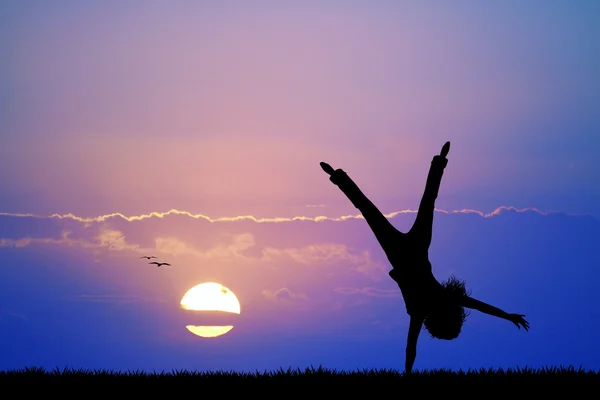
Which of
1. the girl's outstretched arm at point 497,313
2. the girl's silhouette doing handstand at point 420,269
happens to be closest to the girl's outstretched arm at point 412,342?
the girl's silhouette doing handstand at point 420,269

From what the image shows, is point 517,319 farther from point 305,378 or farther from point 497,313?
point 305,378

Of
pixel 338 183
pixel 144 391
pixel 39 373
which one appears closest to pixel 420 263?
pixel 338 183

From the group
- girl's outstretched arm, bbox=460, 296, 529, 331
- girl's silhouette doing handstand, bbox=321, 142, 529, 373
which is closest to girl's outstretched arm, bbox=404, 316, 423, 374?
girl's silhouette doing handstand, bbox=321, 142, 529, 373

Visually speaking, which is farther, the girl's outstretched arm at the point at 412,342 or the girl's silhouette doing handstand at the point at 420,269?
the girl's silhouette doing handstand at the point at 420,269

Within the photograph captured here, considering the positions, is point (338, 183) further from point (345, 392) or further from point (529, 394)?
point (529, 394)

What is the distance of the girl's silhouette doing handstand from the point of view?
1237 centimetres

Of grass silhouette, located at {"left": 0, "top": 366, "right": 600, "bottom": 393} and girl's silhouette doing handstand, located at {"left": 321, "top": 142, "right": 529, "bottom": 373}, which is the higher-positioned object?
girl's silhouette doing handstand, located at {"left": 321, "top": 142, "right": 529, "bottom": 373}

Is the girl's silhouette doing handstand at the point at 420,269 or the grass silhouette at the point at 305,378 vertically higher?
the girl's silhouette doing handstand at the point at 420,269

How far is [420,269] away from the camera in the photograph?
495 inches

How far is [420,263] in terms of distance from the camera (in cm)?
1262

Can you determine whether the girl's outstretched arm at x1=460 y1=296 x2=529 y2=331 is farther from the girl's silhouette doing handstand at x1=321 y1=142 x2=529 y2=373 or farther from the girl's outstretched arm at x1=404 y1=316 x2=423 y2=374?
the girl's outstretched arm at x1=404 y1=316 x2=423 y2=374

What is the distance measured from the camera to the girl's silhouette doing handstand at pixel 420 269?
40.6 ft

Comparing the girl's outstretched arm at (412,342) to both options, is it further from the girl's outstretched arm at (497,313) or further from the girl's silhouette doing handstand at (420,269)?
the girl's outstretched arm at (497,313)

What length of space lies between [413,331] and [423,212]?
211cm
